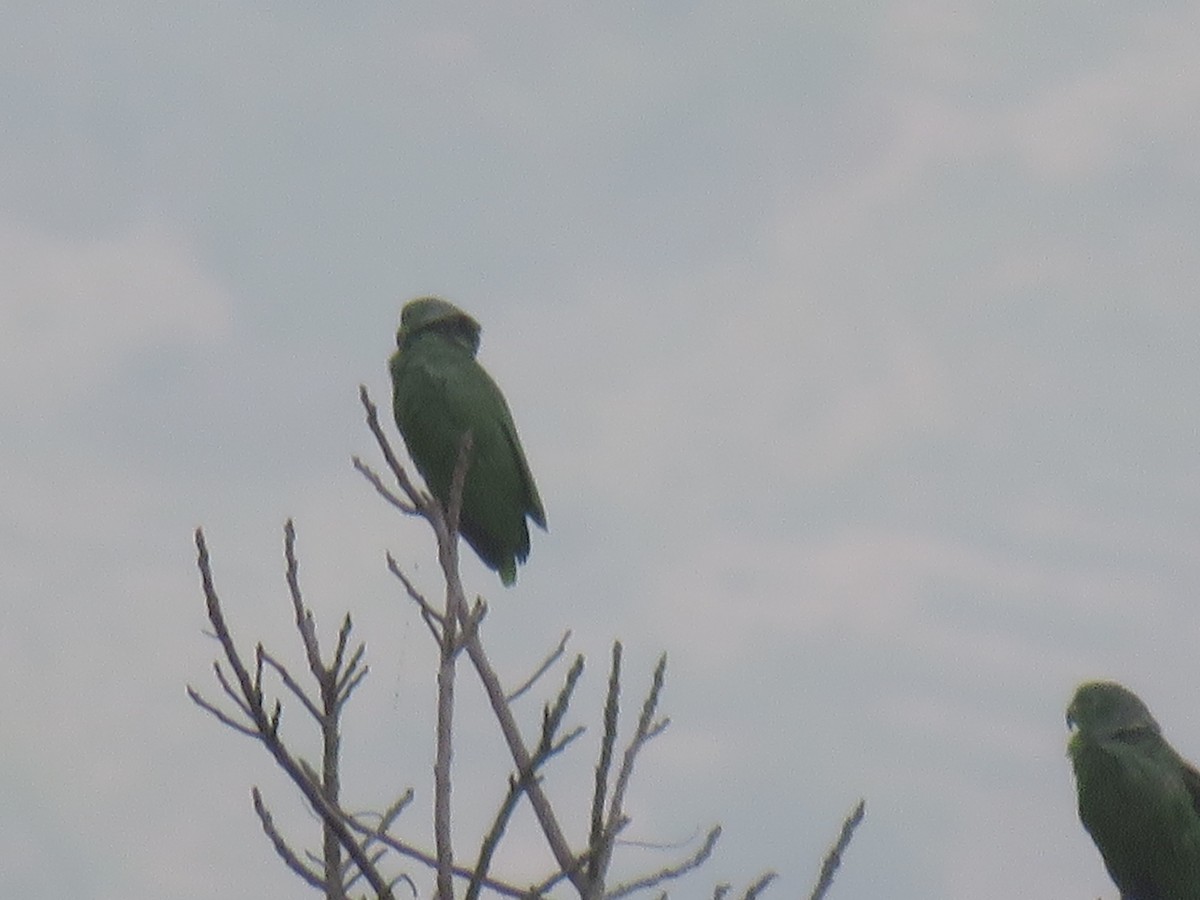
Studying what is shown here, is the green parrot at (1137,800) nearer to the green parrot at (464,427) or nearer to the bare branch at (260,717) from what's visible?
the green parrot at (464,427)

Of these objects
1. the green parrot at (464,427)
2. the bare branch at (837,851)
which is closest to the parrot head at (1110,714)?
the green parrot at (464,427)

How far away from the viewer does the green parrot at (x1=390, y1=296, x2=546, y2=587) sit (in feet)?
27.7

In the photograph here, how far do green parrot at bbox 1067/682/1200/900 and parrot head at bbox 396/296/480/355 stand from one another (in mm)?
3780

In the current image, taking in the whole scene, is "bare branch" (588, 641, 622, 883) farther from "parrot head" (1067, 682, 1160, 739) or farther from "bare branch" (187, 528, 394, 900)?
"parrot head" (1067, 682, 1160, 739)

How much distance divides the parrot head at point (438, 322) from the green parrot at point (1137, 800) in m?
3.78

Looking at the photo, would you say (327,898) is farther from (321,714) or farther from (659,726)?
(659,726)

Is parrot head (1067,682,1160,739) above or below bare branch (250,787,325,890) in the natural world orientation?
above

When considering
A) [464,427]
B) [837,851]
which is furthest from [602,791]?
[464,427]

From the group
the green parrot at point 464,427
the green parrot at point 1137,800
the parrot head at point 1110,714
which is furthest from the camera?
the green parrot at point 464,427

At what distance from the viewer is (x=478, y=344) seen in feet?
29.4

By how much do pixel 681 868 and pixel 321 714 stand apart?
35.4 inches

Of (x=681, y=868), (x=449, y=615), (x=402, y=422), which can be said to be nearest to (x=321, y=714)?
(x=449, y=615)

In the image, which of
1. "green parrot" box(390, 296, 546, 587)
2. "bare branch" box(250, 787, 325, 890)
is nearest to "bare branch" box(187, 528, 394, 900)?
"bare branch" box(250, 787, 325, 890)

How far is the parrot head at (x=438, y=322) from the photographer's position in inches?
347
